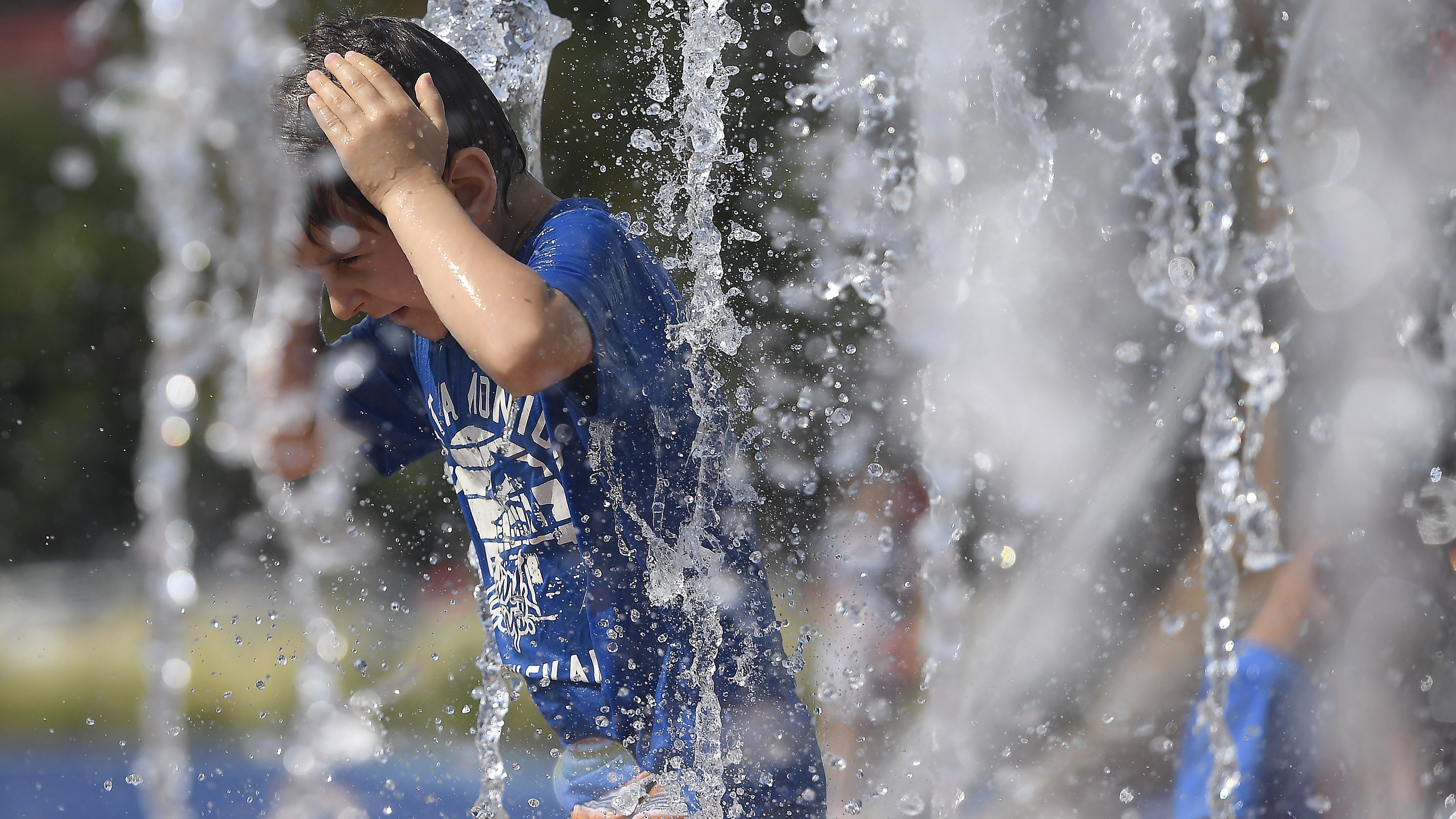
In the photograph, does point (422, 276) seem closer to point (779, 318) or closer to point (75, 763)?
point (779, 318)

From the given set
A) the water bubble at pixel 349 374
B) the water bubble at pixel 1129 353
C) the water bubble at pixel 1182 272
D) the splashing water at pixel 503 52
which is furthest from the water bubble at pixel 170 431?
the water bubble at pixel 1129 353

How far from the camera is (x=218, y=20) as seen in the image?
155 cm

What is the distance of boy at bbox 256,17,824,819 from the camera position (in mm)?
1132

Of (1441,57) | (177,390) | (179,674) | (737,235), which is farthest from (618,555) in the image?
(179,674)

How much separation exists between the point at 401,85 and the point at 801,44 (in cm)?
370

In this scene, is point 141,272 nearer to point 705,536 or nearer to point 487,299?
point 705,536

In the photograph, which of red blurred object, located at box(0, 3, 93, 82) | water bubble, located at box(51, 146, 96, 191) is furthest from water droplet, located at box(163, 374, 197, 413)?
red blurred object, located at box(0, 3, 93, 82)

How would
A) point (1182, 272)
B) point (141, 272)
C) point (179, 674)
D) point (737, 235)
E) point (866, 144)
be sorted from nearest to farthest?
point (1182, 272)
point (179, 674)
point (737, 235)
point (866, 144)
point (141, 272)

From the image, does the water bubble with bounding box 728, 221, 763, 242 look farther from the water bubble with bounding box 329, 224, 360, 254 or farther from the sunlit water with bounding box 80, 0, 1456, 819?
the water bubble with bounding box 329, 224, 360, 254

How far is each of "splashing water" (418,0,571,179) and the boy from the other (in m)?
0.53

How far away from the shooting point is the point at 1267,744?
2.05 meters

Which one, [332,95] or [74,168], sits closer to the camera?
[332,95]

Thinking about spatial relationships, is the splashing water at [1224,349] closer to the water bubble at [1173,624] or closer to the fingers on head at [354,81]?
the water bubble at [1173,624]

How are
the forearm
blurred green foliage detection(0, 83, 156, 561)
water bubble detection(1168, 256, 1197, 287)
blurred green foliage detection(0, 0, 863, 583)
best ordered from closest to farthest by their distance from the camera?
the forearm, water bubble detection(1168, 256, 1197, 287), blurred green foliage detection(0, 0, 863, 583), blurred green foliage detection(0, 83, 156, 561)
